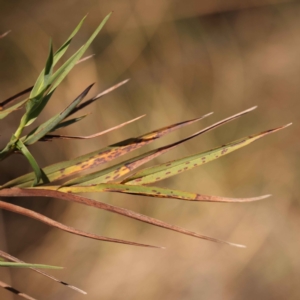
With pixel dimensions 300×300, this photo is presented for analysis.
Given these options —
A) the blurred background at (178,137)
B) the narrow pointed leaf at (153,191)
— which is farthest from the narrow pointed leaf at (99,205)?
the blurred background at (178,137)

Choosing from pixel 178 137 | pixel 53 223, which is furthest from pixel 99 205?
pixel 178 137

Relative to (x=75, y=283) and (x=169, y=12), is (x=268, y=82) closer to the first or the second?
(x=169, y=12)

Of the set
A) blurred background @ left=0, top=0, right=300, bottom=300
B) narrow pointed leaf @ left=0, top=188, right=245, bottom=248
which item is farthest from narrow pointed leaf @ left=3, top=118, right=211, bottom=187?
blurred background @ left=0, top=0, right=300, bottom=300

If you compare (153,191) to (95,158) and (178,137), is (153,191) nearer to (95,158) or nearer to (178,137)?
(95,158)

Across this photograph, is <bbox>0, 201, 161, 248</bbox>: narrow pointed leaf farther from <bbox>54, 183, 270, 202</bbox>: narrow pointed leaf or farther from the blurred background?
the blurred background

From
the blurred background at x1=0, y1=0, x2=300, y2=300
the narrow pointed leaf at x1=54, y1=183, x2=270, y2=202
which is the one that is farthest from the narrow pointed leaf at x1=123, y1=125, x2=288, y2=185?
the blurred background at x1=0, y1=0, x2=300, y2=300

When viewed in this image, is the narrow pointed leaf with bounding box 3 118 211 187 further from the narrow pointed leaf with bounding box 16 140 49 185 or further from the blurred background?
the blurred background

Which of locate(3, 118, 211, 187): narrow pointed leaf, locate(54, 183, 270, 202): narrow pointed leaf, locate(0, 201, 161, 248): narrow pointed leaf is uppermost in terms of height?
locate(3, 118, 211, 187): narrow pointed leaf

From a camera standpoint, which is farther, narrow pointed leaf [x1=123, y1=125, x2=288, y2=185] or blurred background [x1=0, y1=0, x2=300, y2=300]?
blurred background [x1=0, y1=0, x2=300, y2=300]

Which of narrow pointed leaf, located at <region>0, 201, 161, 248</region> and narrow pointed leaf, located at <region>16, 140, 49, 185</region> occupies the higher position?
narrow pointed leaf, located at <region>16, 140, 49, 185</region>
